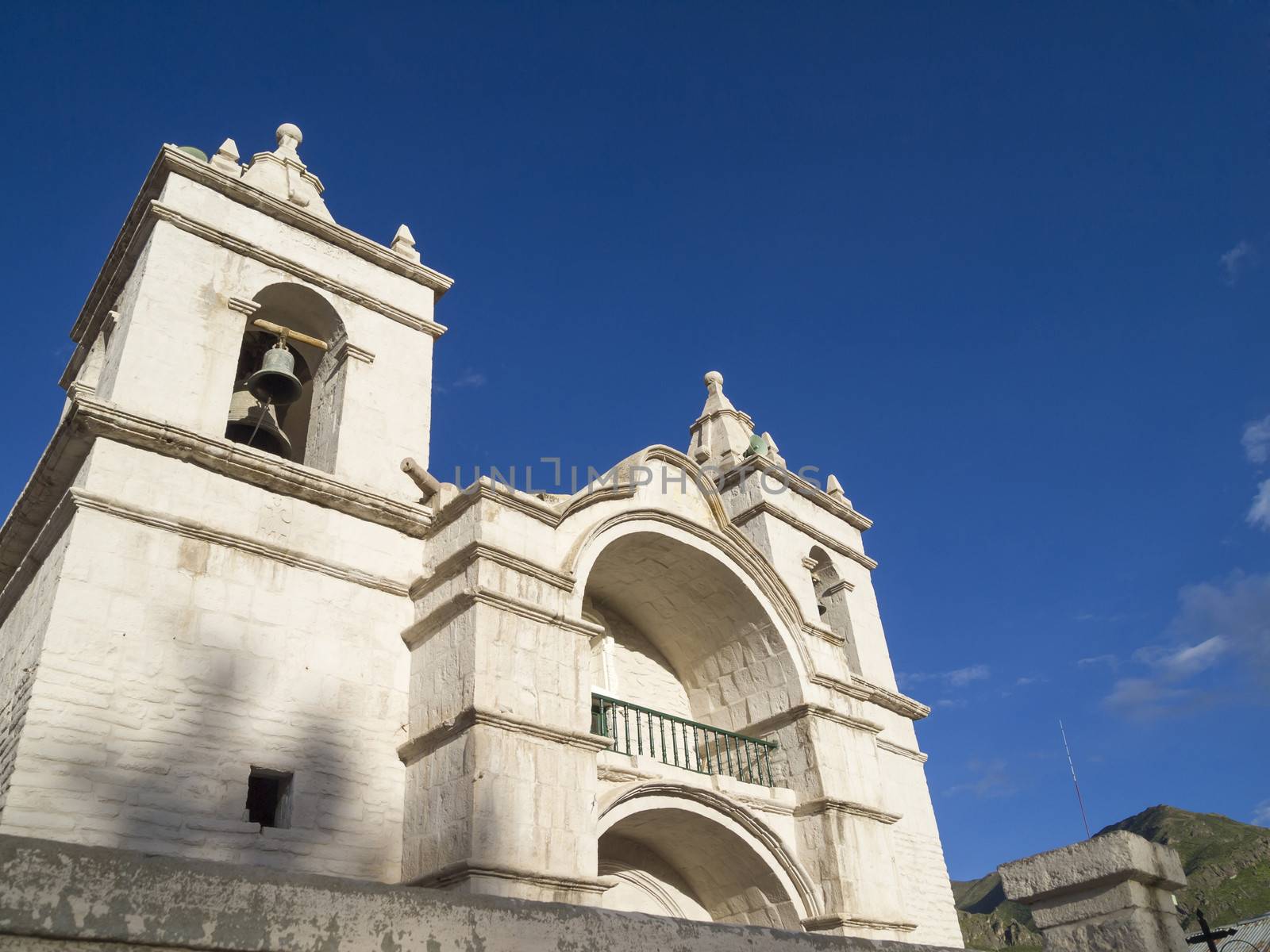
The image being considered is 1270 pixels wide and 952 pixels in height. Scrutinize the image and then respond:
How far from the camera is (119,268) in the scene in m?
12.1

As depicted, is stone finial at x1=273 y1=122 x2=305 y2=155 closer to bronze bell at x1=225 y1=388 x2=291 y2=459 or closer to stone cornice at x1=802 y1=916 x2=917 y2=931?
bronze bell at x1=225 y1=388 x2=291 y2=459

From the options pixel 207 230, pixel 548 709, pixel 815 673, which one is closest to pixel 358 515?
pixel 548 709

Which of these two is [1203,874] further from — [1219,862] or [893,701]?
[893,701]

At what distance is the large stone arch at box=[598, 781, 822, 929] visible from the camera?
454 inches

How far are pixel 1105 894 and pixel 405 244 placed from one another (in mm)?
11442

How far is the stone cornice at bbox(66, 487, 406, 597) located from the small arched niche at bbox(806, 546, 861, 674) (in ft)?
29.6

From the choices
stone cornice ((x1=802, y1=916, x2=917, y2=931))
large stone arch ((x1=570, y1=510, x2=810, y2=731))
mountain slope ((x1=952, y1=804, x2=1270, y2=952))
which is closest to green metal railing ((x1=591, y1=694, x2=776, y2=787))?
large stone arch ((x1=570, y1=510, x2=810, y2=731))

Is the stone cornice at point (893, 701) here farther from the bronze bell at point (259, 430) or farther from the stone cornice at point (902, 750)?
the bronze bell at point (259, 430)

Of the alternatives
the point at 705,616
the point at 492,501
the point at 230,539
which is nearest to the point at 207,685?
the point at 230,539

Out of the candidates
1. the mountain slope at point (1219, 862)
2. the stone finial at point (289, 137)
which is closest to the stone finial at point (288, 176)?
the stone finial at point (289, 137)

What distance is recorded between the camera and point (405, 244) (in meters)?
14.1

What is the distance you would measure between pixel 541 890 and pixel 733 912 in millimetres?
4775

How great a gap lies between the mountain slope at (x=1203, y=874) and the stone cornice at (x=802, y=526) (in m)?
28.6

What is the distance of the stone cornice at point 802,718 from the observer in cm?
1297
